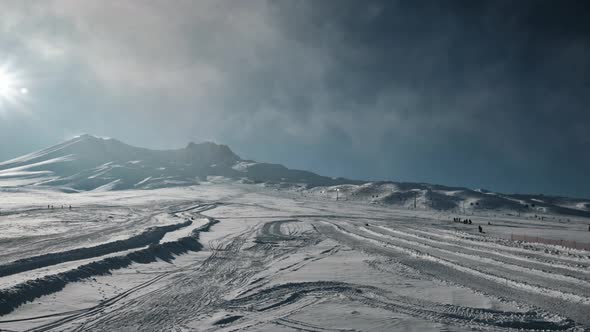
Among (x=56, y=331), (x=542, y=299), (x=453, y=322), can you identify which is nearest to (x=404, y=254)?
(x=542, y=299)

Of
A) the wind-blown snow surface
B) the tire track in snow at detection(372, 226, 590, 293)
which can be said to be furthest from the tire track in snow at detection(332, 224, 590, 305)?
the tire track in snow at detection(372, 226, 590, 293)

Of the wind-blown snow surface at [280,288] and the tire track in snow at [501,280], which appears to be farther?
the tire track in snow at [501,280]

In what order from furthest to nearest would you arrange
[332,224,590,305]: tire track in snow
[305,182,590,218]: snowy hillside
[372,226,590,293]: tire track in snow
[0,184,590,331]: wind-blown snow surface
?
[305,182,590,218]: snowy hillside, [372,226,590,293]: tire track in snow, [332,224,590,305]: tire track in snow, [0,184,590,331]: wind-blown snow surface

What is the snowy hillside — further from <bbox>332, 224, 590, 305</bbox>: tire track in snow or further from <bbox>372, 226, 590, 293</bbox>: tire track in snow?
<bbox>332, 224, 590, 305</bbox>: tire track in snow

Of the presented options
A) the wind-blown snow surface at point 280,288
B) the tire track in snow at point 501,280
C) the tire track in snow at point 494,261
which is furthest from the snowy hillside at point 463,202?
the wind-blown snow surface at point 280,288

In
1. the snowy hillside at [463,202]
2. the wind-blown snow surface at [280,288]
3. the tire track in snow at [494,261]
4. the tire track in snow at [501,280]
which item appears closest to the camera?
the wind-blown snow surface at [280,288]

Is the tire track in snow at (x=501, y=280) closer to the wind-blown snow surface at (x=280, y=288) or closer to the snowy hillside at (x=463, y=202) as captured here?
the wind-blown snow surface at (x=280, y=288)

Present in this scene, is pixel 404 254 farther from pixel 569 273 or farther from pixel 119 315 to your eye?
pixel 119 315

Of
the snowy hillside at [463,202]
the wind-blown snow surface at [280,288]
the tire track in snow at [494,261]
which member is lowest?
the wind-blown snow surface at [280,288]

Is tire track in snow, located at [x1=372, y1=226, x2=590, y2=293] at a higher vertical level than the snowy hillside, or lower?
lower

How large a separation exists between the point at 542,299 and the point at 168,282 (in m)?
18.7

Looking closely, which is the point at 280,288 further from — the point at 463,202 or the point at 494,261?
the point at 463,202

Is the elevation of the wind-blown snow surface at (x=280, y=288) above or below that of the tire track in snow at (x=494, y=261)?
below

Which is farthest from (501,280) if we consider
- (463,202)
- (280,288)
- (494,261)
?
(463,202)
